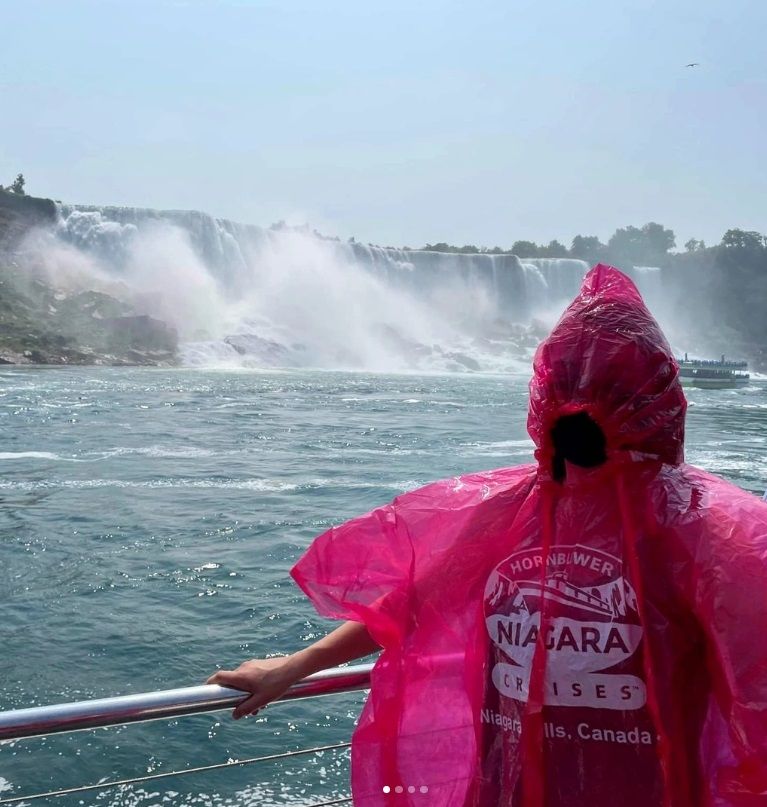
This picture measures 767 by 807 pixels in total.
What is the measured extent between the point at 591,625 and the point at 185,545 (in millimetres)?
8240

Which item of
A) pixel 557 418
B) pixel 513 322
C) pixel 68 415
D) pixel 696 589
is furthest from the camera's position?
pixel 513 322

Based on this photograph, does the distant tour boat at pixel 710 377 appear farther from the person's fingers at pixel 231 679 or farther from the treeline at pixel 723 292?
the person's fingers at pixel 231 679

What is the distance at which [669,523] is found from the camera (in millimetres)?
1210

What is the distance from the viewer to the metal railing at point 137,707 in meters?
1.47

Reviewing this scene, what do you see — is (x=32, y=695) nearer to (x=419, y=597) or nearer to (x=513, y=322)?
(x=419, y=597)

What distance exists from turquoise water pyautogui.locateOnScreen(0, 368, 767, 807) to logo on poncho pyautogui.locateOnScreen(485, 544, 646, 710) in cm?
345

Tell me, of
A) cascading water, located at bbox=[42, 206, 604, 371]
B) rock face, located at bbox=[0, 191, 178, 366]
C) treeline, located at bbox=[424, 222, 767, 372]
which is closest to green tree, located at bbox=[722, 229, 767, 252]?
treeline, located at bbox=[424, 222, 767, 372]

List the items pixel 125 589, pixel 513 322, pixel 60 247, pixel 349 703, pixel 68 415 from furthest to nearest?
pixel 513 322, pixel 60 247, pixel 68 415, pixel 125 589, pixel 349 703

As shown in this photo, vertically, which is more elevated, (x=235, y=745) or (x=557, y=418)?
(x=557, y=418)

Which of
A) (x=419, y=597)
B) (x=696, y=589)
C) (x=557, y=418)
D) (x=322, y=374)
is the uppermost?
(x=557, y=418)

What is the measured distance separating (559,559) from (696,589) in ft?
0.60

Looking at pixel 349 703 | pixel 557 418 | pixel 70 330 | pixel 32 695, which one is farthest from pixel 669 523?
pixel 70 330

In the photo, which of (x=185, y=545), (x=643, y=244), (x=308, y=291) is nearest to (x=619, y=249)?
Result: (x=643, y=244)

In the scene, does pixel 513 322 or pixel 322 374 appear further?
pixel 513 322
